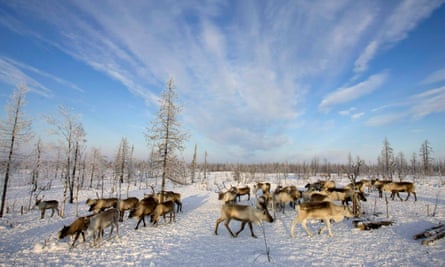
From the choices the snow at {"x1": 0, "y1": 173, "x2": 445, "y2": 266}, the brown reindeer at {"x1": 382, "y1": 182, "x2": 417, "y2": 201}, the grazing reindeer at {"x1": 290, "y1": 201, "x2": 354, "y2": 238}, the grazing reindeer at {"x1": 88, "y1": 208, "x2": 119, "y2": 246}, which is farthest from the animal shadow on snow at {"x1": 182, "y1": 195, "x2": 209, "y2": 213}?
the brown reindeer at {"x1": 382, "y1": 182, "x2": 417, "y2": 201}

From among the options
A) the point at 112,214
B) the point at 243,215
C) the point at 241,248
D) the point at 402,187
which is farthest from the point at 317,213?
the point at 402,187

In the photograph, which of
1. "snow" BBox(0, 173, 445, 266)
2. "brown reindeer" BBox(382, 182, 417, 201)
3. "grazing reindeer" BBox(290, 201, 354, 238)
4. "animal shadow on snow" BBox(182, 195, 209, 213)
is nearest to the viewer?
"snow" BBox(0, 173, 445, 266)

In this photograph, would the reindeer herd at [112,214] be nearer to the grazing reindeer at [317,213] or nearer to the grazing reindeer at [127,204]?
the grazing reindeer at [127,204]

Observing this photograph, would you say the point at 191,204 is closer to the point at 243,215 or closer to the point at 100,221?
the point at 100,221

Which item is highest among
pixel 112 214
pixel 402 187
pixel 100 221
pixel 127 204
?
pixel 402 187

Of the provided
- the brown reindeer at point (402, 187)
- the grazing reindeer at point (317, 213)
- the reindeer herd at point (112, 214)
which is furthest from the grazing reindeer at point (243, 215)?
the brown reindeer at point (402, 187)

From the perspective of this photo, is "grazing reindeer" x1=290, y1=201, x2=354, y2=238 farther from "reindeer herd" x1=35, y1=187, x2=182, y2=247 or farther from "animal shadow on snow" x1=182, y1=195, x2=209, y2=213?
"animal shadow on snow" x1=182, y1=195, x2=209, y2=213

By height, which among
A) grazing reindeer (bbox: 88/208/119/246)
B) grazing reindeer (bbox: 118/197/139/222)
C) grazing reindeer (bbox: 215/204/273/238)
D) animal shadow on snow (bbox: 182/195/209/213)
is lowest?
animal shadow on snow (bbox: 182/195/209/213)

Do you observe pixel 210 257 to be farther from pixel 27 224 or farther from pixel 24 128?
pixel 24 128

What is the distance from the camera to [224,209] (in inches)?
409

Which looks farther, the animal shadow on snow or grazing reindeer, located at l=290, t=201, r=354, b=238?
the animal shadow on snow

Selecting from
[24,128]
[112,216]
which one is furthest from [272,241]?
[24,128]

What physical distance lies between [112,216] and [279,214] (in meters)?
10.4

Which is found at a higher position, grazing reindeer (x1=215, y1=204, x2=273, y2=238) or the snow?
grazing reindeer (x1=215, y1=204, x2=273, y2=238)
